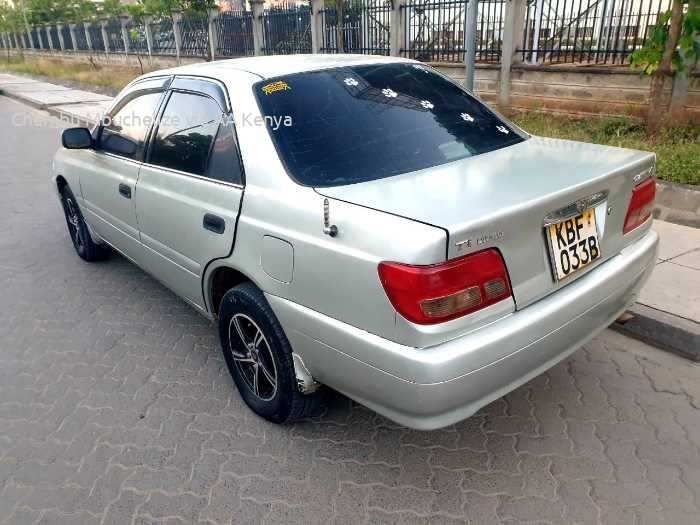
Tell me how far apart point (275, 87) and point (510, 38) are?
24.6 feet

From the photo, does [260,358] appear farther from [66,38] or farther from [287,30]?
[66,38]

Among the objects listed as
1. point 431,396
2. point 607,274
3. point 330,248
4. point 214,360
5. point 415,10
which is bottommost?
point 214,360

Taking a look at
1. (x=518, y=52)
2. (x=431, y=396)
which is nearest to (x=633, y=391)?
(x=431, y=396)

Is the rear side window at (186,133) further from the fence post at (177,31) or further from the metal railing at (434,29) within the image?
the fence post at (177,31)

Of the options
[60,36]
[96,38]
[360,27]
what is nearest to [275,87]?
[360,27]

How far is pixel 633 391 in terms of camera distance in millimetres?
2918

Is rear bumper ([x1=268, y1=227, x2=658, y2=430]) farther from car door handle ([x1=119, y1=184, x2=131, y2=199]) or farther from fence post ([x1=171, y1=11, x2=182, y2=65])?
fence post ([x1=171, y1=11, x2=182, y2=65])

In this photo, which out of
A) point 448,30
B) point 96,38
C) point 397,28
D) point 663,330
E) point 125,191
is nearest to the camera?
point 663,330

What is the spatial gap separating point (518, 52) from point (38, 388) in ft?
28.0

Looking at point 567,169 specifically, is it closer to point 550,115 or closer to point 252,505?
point 252,505

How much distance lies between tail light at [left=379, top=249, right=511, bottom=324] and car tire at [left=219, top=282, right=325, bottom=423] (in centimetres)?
76

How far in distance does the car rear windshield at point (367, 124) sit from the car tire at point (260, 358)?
639mm

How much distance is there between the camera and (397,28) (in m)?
11.1

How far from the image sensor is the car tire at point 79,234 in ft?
15.9
